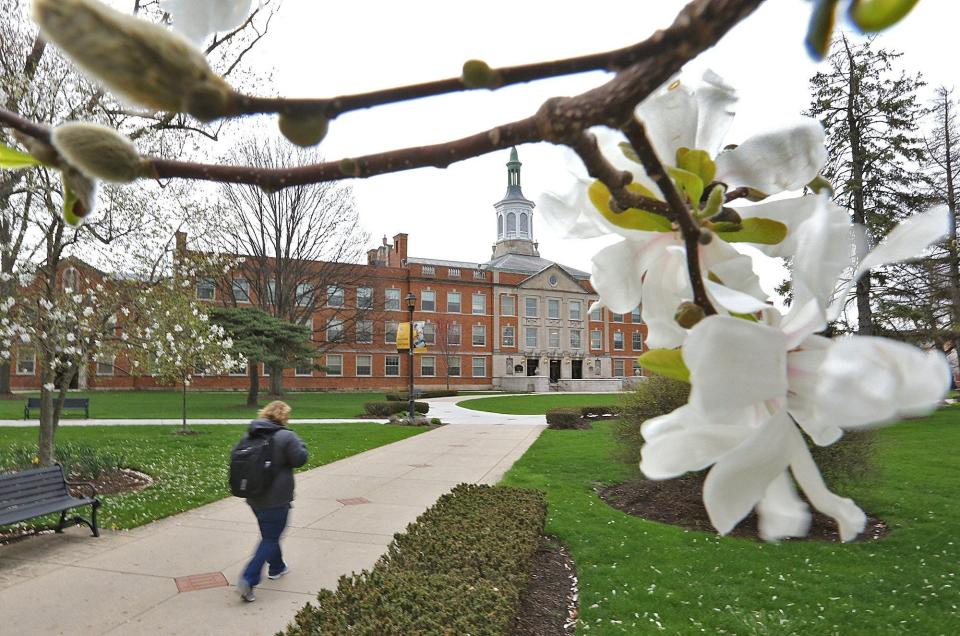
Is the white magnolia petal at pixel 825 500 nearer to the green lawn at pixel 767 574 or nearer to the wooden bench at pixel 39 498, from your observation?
the green lawn at pixel 767 574

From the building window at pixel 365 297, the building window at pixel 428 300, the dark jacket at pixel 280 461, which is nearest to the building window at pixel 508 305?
the building window at pixel 428 300

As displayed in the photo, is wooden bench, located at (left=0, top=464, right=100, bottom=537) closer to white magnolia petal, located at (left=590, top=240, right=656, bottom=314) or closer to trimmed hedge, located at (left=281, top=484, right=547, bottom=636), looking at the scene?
trimmed hedge, located at (left=281, top=484, right=547, bottom=636)

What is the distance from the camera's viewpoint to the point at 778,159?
527mm

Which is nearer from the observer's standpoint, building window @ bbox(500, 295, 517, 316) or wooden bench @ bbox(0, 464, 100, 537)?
wooden bench @ bbox(0, 464, 100, 537)

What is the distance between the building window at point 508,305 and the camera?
45.9m

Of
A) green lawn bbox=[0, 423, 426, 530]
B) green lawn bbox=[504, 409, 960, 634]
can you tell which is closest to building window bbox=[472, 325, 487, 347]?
green lawn bbox=[0, 423, 426, 530]

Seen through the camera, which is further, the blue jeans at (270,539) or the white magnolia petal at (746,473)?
Answer: the blue jeans at (270,539)

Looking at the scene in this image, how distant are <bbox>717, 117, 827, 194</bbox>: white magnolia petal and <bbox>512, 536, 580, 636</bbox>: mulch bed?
4.21 m

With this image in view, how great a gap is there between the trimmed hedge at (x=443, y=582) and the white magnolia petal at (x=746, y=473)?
10.9 feet

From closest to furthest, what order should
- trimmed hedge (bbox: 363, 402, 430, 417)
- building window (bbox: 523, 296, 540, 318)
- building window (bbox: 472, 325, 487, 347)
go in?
1. trimmed hedge (bbox: 363, 402, 430, 417)
2. building window (bbox: 472, 325, 487, 347)
3. building window (bbox: 523, 296, 540, 318)

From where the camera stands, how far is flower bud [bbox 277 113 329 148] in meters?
0.36

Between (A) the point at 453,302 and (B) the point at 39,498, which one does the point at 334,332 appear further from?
(B) the point at 39,498

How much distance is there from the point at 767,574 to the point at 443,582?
2.97 m

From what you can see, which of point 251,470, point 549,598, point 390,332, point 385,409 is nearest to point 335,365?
point 390,332
